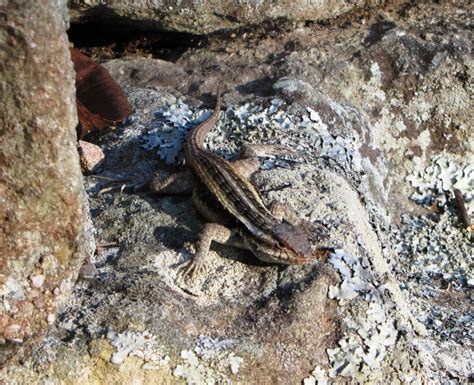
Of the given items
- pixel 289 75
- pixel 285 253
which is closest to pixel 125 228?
pixel 285 253

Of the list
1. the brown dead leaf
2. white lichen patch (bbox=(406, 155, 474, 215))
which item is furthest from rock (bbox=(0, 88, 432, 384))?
white lichen patch (bbox=(406, 155, 474, 215))

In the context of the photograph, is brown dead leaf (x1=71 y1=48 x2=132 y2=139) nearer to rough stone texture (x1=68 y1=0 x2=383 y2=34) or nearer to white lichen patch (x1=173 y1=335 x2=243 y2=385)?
rough stone texture (x1=68 y1=0 x2=383 y2=34)

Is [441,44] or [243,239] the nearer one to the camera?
[243,239]

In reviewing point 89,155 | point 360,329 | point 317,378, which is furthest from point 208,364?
point 89,155

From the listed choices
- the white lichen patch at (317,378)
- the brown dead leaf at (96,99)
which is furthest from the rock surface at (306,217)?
the brown dead leaf at (96,99)

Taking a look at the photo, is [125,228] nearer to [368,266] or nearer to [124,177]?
[124,177]

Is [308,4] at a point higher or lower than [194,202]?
higher

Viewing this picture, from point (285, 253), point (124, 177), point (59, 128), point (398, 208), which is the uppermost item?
point (59, 128)
